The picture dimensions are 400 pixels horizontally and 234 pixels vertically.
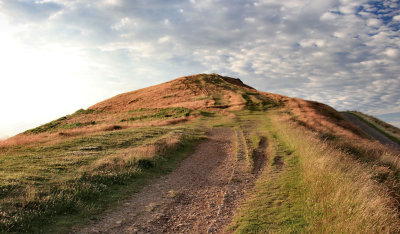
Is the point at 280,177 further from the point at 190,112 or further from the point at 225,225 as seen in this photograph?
the point at 190,112

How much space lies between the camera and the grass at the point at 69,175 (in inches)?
289

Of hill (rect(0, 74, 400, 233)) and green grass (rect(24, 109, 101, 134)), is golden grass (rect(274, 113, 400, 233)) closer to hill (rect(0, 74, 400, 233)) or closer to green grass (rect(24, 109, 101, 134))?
hill (rect(0, 74, 400, 233))

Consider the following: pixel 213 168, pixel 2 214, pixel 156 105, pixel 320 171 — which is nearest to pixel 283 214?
pixel 320 171

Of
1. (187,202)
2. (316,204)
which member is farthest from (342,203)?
(187,202)

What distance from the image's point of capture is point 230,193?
392 inches

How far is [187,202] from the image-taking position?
9.20m

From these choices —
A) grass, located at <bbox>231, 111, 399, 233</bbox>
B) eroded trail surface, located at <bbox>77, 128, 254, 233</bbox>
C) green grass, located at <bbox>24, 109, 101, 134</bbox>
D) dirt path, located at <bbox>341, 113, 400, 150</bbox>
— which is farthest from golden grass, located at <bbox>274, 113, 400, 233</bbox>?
dirt path, located at <bbox>341, 113, 400, 150</bbox>

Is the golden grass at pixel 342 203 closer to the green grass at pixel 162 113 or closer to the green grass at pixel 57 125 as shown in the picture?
the green grass at pixel 162 113

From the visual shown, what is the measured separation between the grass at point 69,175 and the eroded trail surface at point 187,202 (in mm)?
869

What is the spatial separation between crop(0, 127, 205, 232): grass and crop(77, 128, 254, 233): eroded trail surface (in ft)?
2.85

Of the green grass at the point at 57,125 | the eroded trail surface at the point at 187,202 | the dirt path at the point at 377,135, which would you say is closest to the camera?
the eroded trail surface at the point at 187,202

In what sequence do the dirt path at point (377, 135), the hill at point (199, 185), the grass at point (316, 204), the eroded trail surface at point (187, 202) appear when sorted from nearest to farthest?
1. the grass at point (316, 204)
2. the hill at point (199, 185)
3. the eroded trail surface at point (187, 202)
4. the dirt path at point (377, 135)

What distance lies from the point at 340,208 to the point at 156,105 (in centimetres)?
3721

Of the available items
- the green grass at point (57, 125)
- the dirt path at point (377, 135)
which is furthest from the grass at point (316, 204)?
the dirt path at point (377, 135)
